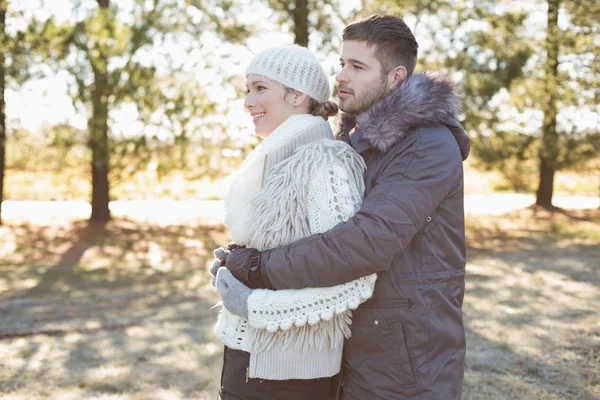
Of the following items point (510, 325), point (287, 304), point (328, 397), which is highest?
point (287, 304)

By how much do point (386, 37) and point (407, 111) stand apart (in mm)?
360

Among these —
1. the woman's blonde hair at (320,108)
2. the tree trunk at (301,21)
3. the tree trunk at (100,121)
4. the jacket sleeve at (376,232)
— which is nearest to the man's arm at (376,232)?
the jacket sleeve at (376,232)

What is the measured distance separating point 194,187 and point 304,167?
12.8m

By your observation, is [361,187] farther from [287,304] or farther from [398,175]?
[287,304]

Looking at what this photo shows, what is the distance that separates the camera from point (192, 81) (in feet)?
34.9

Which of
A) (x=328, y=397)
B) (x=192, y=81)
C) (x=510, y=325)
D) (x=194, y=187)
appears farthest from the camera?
(x=194, y=187)

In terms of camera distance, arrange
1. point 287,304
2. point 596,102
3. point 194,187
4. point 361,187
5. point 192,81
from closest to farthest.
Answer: point 287,304 → point 361,187 → point 192,81 → point 596,102 → point 194,187

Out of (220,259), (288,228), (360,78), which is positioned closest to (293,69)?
(360,78)

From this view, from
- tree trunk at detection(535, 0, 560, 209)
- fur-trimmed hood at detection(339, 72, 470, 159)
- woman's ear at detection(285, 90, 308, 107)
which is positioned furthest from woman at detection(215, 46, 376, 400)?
tree trunk at detection(535, 0, 560, 209)

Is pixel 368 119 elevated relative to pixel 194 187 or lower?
elevated

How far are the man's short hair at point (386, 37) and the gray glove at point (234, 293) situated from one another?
91 centimetres

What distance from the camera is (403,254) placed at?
6.38 ft

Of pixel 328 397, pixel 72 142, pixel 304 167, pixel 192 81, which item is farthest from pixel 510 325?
pixel 72 142

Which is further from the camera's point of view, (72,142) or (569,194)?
(569,194)
